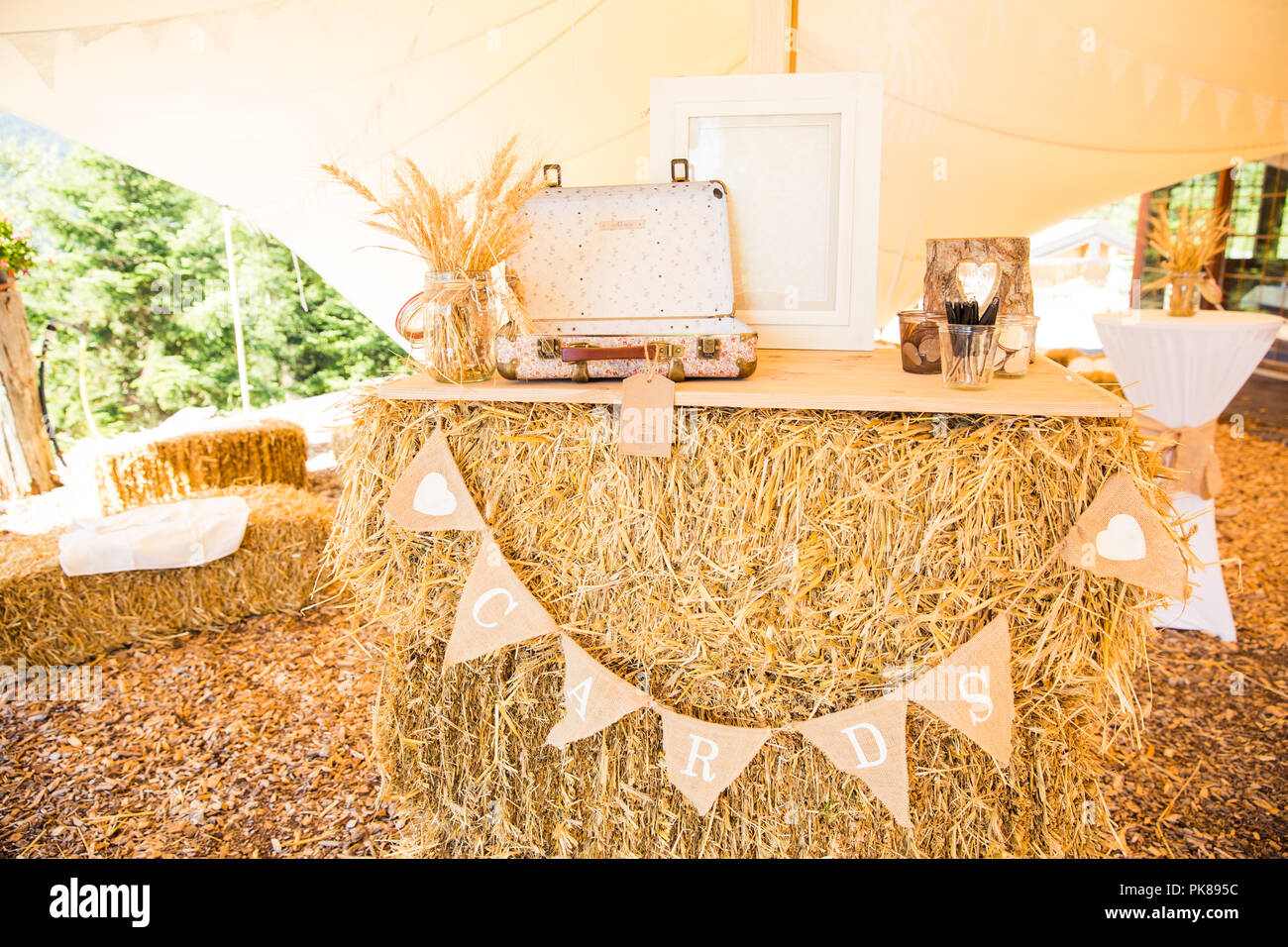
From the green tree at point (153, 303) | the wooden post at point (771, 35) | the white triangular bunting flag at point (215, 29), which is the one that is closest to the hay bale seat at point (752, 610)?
the wooden post at point (771, 35)

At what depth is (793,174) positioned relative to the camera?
1.45 meters

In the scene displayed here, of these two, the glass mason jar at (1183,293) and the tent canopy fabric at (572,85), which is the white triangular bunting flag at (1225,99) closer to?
the tent canopy fabric at (572,85)

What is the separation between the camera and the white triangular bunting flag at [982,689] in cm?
119

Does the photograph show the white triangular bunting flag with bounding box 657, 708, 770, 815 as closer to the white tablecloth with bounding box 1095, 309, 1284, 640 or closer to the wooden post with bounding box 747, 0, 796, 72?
the wooden post with bounding box 747, 0, 796, 72

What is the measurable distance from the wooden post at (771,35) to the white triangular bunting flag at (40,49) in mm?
2111

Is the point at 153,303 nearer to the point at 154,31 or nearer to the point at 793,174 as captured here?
the point at 154,31

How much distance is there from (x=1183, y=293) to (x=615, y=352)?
2.41m

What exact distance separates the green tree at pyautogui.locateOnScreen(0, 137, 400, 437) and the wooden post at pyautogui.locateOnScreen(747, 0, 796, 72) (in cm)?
527

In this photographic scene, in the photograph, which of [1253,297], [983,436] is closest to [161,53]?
[983,436]

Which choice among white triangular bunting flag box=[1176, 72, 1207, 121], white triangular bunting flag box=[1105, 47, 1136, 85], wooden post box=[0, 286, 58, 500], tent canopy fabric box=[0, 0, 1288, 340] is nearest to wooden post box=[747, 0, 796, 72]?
tent canopy fabric box=[0, 0, 1288, 340]

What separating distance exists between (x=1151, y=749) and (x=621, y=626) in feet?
4.86

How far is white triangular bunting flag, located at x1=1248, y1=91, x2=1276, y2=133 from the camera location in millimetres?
2574
